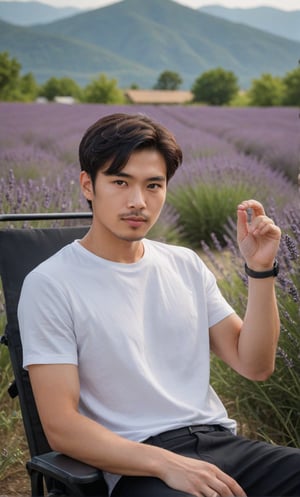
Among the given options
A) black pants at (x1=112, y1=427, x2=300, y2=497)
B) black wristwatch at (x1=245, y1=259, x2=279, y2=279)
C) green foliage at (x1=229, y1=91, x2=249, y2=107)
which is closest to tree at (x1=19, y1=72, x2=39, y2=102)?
black wristwatch at (x1=245, y1=259, x2=279, y2=279)

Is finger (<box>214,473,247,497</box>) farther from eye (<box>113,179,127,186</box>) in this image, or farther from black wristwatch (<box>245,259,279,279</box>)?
eye (<box>113,179,127,186</box>)

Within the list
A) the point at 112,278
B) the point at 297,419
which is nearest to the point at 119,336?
the point at 112,278

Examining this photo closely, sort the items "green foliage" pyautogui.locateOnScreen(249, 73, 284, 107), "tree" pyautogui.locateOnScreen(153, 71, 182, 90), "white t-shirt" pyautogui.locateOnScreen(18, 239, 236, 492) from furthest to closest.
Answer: "green foliage" pyautogui.locateOnScreen(249, 73, 284, 107)
"tree" pyautogui.locateOnScreen(153, 71, 182, 90)
"white t-shirt" pyautogui.locateOnScreen(18, 239, 236, 492)

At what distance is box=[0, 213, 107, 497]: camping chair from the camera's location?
1667 millimetres

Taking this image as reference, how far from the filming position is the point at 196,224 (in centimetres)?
771

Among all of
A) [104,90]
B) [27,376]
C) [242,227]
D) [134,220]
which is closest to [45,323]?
[134,220]

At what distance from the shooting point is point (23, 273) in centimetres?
222

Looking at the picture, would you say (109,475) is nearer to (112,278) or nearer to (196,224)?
(112,278)

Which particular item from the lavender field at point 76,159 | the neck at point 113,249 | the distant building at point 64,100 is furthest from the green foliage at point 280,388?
the distant building at point 64,100

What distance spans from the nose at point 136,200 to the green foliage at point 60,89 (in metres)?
17.1

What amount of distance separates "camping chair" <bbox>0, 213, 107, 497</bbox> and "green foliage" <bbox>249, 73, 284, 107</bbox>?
33959mm

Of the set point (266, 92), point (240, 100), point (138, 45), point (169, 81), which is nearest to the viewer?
point (138, 45)

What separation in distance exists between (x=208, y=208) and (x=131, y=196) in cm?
596

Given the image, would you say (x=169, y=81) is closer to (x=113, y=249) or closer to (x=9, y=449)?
(x=9, y=449)
